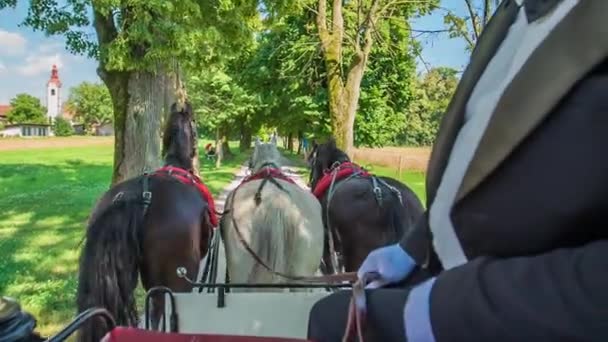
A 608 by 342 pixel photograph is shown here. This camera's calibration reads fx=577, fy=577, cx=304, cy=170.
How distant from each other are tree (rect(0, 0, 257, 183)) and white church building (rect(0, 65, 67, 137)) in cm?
10794

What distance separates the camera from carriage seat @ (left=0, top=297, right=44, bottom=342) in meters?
1.53

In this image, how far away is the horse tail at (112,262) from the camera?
4074mm

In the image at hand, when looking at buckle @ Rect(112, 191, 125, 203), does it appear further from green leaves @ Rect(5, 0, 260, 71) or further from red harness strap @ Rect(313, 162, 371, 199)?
green leaves @ Rect(5, 0, 260, 71)

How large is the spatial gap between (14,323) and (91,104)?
127328mm

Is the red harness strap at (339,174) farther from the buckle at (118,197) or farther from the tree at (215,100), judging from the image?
the tree at (215,100)

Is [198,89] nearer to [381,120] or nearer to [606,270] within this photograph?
[381,120]

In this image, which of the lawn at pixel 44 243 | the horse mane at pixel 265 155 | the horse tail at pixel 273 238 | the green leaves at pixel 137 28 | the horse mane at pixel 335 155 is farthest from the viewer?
the green leaves at pixel 137 28

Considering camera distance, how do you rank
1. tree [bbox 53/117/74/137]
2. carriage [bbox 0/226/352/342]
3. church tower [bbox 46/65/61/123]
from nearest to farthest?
carriage [bbox 0/226/352/342]
tree [bbox 53/117/74/137]
church tower [bbox 46/65/61/123]

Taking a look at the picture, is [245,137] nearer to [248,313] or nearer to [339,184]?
[339,184]

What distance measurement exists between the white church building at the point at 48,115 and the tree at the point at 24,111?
1.79 metres

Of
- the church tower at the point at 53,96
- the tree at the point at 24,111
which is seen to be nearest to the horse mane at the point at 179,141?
the tree at the point at 24,111

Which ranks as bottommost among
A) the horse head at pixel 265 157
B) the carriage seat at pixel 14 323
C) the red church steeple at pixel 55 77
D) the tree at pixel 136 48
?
the carriage seat at pixel 14 323

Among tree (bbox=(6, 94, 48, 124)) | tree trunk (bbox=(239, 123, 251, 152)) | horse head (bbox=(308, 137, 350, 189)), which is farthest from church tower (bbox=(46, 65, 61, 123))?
horse head (bbox=(308, 137, 350, 189))

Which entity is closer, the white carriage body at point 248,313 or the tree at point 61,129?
the white carriage body at point 248,313
